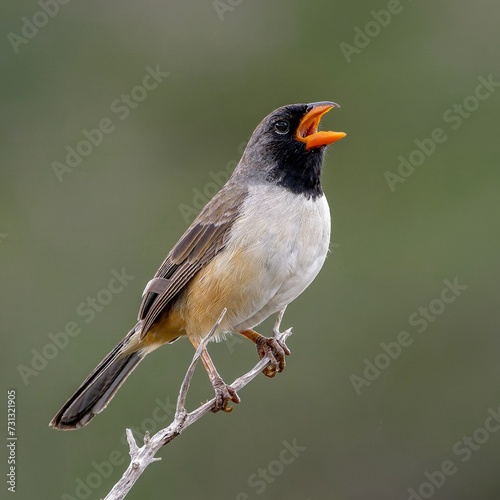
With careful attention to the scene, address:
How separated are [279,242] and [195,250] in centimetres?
61

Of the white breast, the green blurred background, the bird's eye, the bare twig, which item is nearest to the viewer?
the bare twig

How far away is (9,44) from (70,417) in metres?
7.08

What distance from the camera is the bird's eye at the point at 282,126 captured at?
6.66 meters

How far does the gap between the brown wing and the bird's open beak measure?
48 cm

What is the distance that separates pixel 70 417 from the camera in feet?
21.3

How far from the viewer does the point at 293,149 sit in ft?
21.6

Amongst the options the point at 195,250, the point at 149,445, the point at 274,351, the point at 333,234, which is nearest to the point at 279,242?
the point at 195,250

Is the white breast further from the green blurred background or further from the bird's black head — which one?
the green blurred background

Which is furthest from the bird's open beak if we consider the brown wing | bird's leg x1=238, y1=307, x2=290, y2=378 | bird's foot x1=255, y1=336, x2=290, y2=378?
bird's foot x1=255, y1=336, x2=290, y2=378

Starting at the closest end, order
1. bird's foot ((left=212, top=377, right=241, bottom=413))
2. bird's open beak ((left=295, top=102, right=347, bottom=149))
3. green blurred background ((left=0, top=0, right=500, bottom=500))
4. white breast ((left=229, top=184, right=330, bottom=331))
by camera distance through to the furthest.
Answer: bird's foot ((left=212, top=377, right=241, bottom=413)) → white breast ((left=229, top=184, right=330, bottom=331)) → bird's open beak ((left=295, top=102, right=347, bottom=149)) → green blurred background ((left=0, top=0, right=500, bottom=500))

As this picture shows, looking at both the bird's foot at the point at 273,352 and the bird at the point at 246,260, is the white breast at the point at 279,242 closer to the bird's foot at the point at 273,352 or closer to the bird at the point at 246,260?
the bird at the point at 246,260

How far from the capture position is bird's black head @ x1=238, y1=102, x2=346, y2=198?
6535 millimetres

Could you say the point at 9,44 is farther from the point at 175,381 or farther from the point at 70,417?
the point at 70,417

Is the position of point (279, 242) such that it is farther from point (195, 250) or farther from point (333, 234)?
point (333, 234)
